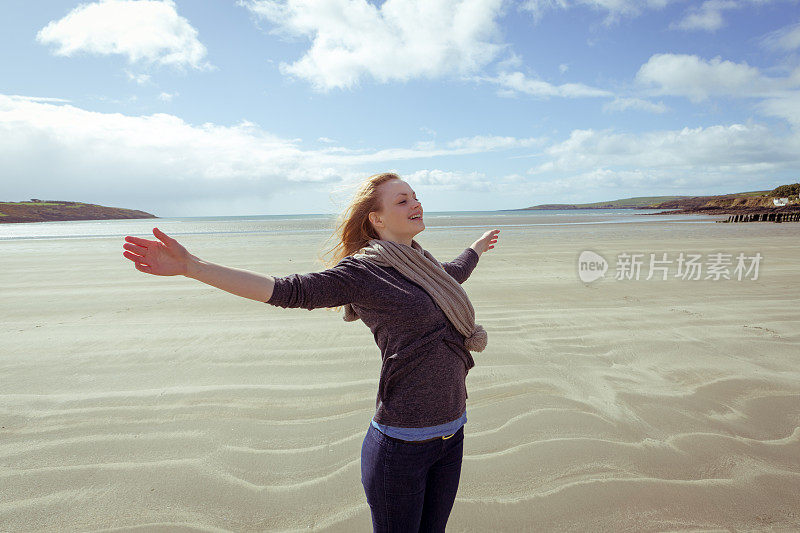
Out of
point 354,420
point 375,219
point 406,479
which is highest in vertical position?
point 375,219

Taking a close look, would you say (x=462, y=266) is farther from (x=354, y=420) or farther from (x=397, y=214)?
(x=354, y=420)

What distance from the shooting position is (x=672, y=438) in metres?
3.71

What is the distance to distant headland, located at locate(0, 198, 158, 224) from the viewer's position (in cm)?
8128

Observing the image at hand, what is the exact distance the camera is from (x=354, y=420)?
398 cm

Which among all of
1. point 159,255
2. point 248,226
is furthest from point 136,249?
point 248,226

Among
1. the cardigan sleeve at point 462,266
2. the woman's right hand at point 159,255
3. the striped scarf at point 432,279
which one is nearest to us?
the woman's right hand at point 159,255

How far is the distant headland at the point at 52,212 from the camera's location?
8128cm

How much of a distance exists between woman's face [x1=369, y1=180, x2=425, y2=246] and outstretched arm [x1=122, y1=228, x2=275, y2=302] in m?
0.66

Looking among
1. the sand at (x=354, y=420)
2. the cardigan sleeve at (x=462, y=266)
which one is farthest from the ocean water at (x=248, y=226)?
the cardigan sleeve at (x=462, y=266)

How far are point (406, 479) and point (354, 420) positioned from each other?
2.30m

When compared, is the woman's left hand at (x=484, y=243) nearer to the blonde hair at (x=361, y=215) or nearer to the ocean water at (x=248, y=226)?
the blonde hair at (x=361, y=215)

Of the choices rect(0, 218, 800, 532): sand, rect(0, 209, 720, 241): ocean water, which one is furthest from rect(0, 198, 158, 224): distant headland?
rect(0, 218, 800, 532): sand

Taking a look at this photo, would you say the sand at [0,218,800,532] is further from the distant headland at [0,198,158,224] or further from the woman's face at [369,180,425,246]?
the distant headland at [0,198,158,224]

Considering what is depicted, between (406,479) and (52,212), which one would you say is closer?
(406,479)
